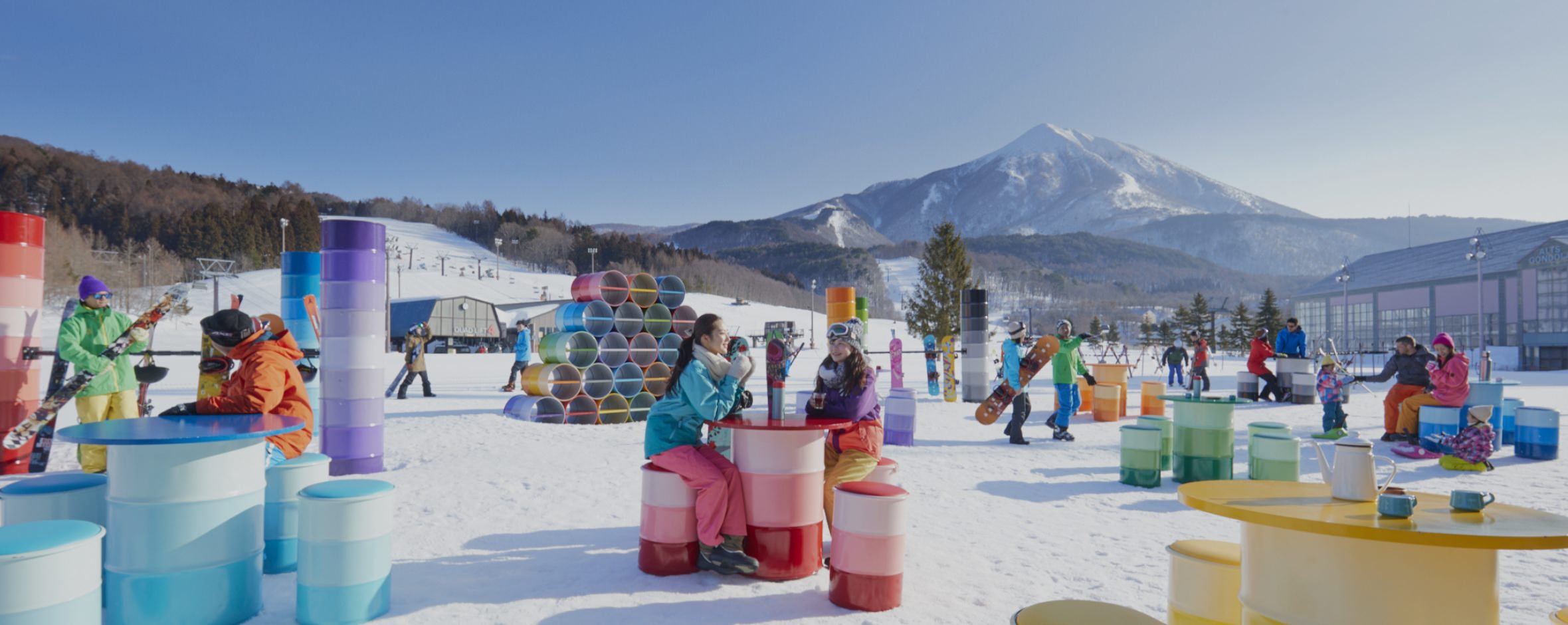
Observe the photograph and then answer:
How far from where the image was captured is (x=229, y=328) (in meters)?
4.35

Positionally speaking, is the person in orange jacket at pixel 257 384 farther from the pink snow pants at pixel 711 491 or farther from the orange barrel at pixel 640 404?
the orange barrel at pixel 640 404

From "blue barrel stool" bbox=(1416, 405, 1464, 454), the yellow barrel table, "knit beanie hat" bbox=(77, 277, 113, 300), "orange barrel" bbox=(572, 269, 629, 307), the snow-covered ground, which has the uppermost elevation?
"orange barrel" bbox=(572, 269, 629, 307)

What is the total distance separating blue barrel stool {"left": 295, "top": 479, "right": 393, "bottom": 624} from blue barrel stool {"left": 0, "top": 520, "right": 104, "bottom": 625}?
716mm

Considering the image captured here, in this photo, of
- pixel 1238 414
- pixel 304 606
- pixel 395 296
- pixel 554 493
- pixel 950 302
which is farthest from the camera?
pixel 395 296

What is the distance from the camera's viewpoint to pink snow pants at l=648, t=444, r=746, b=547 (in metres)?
4.21

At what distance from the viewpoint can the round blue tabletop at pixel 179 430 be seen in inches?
124

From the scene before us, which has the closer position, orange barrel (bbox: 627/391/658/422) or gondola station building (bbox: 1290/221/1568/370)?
orange barrel (bbox: 627/391/658/422)

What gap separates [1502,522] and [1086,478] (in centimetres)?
579

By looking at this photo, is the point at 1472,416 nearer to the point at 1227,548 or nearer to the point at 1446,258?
the point at 1227,548

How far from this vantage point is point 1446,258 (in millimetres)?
44625

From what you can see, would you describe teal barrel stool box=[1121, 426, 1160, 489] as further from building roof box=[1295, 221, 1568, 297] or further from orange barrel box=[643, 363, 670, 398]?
building roof box=[1295, 221, 1568, 297]

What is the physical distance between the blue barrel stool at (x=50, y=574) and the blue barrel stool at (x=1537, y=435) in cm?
1229

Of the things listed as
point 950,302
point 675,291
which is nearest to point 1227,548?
point 675,291

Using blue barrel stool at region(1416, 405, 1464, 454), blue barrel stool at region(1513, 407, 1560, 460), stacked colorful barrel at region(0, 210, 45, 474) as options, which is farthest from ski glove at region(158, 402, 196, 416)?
blue barrel stool at region(1513, 407, 1560, 460)
